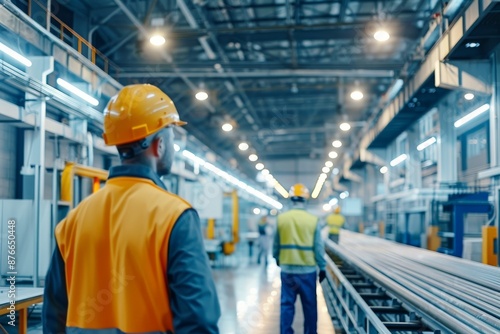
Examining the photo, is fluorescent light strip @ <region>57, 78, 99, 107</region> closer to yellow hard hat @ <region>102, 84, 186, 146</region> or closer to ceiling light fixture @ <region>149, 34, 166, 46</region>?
ceiling light fixture @ <region>149, 34, 166, 46</region>

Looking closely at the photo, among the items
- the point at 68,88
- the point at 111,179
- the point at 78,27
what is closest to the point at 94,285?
the point at 111,179

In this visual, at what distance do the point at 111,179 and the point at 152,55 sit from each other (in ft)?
36.6

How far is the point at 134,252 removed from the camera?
5.17 ft

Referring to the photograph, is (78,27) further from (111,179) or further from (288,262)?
(111,179)

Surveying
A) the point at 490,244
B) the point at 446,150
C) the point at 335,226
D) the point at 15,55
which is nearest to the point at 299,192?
the point at 15,55

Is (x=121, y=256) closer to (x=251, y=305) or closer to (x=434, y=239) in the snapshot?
(x=251, y=305)

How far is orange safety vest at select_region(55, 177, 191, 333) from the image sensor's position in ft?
5.14

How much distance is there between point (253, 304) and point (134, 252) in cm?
817

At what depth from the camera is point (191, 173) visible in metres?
14.5

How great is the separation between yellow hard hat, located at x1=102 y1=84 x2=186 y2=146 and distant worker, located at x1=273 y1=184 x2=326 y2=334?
4.16 m

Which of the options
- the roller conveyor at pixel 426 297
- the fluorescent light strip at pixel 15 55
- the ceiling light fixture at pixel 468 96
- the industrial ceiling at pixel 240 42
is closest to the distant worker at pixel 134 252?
the roller conveyor at pixel 426 297

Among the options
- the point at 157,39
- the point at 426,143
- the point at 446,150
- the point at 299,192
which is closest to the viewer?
the point at 299,192

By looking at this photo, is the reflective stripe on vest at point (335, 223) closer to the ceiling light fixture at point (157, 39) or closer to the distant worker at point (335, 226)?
the distant worker at point (335, 226)

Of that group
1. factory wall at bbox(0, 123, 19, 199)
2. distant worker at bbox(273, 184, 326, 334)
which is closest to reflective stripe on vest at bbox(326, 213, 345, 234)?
distant worker at bbox(273, 184, 326, 334)
